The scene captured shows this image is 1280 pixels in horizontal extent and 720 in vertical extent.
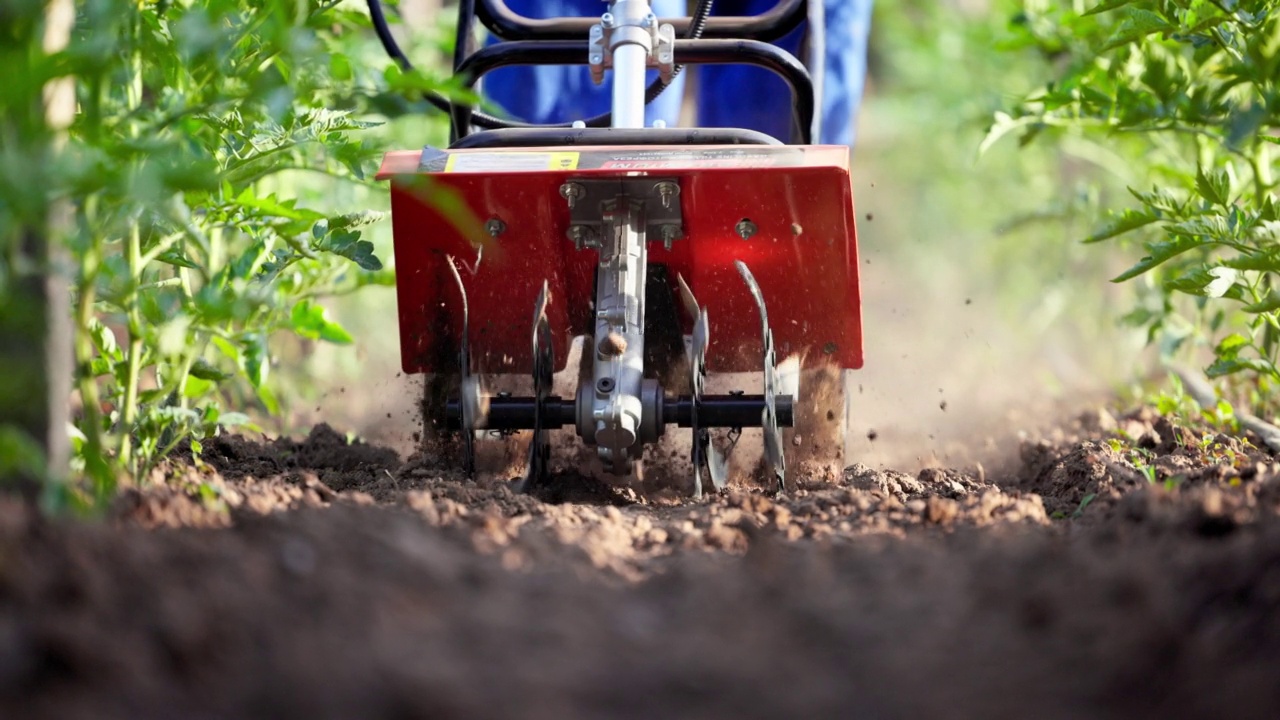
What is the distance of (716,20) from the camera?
3.04m

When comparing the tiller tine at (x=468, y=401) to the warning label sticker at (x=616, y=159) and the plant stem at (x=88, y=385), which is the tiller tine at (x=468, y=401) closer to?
the warning label sticker at (x=616, y=159)

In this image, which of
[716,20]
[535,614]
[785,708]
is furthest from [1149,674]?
[716,20]

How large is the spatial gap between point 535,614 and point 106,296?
97 centimetres

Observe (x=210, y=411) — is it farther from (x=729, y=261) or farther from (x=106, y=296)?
(x=729, y=261)

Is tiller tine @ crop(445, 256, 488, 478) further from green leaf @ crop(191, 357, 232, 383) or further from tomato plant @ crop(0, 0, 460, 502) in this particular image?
green leaf @ crop(191, 357, 232, 383)

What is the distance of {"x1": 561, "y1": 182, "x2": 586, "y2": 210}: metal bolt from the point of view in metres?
2.57

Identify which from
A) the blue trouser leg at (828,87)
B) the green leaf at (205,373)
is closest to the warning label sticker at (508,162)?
the green leaf at (205,373)

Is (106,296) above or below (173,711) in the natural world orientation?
above

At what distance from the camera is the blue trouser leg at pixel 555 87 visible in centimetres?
378

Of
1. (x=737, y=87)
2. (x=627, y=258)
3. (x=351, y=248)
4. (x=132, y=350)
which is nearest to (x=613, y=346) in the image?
(x=627, y=258)

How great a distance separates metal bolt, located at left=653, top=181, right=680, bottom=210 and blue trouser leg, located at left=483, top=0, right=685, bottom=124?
3.85 ft

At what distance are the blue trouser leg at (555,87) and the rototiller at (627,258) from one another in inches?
28.9

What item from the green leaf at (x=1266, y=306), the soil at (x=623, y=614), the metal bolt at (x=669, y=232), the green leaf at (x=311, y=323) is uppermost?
the metal bolt at (x=669, y=232)


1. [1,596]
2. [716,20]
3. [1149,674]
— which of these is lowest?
[1149,674]
